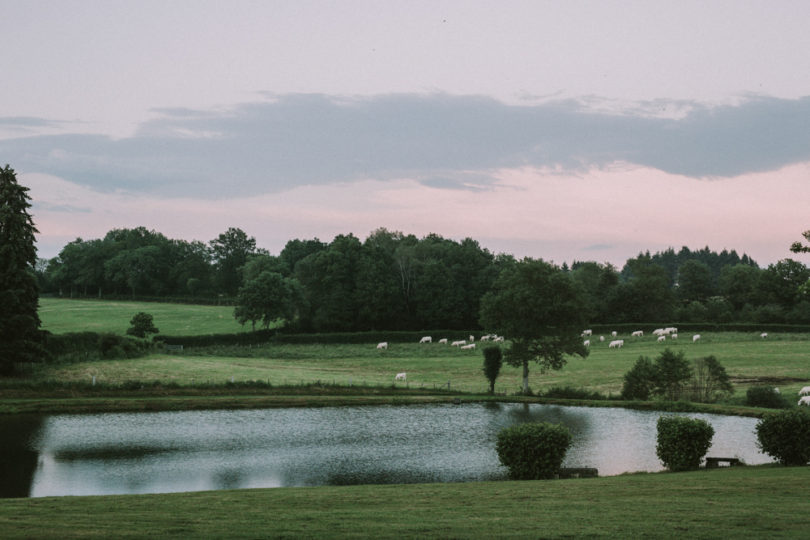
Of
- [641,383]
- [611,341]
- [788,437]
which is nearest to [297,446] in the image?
[788,437]

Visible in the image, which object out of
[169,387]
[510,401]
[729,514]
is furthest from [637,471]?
[169,387]

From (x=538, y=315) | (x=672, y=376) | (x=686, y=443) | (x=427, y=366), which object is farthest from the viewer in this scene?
(x=427, y=366)

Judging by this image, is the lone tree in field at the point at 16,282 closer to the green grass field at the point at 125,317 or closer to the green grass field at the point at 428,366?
the green grass field at the point at 428,366

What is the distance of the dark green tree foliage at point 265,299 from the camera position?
9775cm

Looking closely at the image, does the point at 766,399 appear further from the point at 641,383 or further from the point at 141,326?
A: the point at 141,326

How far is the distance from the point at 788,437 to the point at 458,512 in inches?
548

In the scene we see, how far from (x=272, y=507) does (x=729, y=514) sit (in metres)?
9.90

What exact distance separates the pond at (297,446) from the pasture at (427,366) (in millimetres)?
10497

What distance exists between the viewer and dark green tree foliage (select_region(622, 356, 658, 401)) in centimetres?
4434

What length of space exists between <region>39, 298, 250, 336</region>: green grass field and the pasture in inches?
834

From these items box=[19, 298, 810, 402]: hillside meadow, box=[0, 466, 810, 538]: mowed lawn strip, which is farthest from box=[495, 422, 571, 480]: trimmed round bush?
box=[19, 298, 810, 402]: hillside meadow

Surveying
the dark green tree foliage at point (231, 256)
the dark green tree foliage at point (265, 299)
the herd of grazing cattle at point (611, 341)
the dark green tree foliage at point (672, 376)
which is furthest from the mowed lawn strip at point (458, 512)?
the dark green tree foliage at point (231, 256)

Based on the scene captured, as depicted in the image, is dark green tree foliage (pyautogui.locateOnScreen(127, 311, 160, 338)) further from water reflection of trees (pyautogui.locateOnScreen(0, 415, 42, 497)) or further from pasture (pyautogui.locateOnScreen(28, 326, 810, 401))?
water reflection of trees (pyautogui.locateOnScreen(0, 415, 42, 497))

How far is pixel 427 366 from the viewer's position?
6869cm
